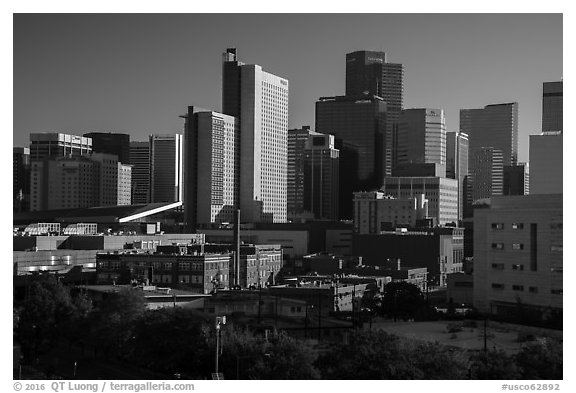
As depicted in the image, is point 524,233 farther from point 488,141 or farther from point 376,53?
point 376,53

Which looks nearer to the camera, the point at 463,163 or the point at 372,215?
the point at 372,215

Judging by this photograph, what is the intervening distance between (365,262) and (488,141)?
48.5 m

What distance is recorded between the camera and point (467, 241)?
63031 mm

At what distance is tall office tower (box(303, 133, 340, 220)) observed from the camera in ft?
281

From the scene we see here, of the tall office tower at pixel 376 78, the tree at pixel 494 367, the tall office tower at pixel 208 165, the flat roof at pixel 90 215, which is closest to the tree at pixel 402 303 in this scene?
the tree at pixel 494 367

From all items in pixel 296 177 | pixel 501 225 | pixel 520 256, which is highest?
pixel 296 177

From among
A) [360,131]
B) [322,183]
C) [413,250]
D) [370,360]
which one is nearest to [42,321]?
[370,360]

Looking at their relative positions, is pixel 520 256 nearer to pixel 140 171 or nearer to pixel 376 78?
pixel 140 171

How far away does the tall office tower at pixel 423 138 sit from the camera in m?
90.7

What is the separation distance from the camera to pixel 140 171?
94.5m

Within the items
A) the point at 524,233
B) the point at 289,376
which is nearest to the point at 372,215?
the point at 524,233

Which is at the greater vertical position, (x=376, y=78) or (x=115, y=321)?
(x=376, y=78)

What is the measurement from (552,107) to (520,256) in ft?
64.2

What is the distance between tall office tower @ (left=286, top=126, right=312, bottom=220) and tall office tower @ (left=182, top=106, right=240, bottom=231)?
45.5 feet
